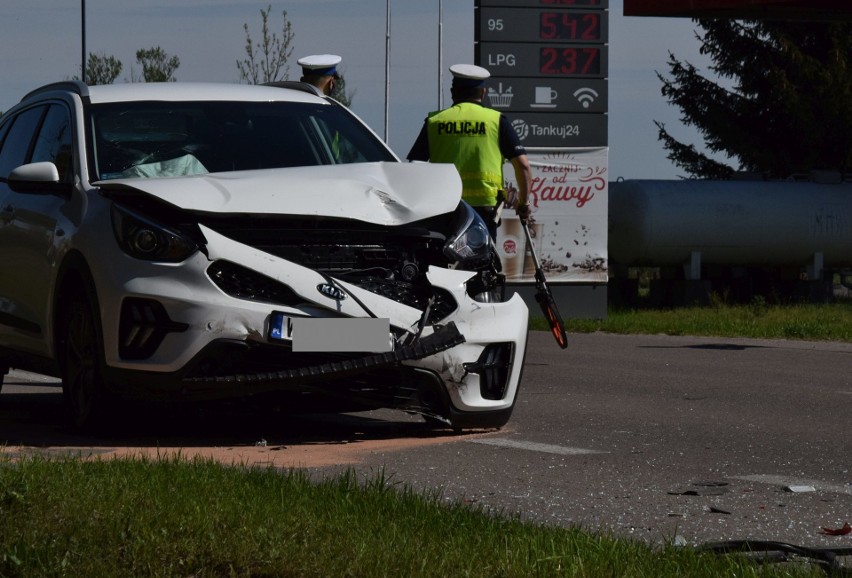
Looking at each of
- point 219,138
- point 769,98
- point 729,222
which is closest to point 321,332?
point 219,138

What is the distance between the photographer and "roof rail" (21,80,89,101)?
29.0 feet

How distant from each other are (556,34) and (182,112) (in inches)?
523

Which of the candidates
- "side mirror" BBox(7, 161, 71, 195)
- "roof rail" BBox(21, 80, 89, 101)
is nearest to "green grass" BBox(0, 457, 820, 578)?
"side mirror" BBox(7, 161, 71, 195)

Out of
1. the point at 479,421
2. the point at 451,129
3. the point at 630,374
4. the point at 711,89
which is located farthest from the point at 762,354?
the point at 711,89

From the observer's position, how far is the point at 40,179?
812cm

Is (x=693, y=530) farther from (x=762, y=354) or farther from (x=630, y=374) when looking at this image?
(x=762, y=354)

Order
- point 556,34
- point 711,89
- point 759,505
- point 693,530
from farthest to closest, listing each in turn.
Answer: point 711,89
point 556,34
point 759,505
point 693,530

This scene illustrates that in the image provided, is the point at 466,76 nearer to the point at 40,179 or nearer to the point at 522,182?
the point at 522,182

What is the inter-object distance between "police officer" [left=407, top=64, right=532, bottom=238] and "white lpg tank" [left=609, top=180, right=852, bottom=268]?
15.7 m

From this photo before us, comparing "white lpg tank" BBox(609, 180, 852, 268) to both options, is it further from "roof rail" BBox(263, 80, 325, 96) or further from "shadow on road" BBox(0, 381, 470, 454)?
"shadow on road" BBox(0, 381, 470, 454)

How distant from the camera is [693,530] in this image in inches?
212

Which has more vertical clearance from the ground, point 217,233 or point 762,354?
point 217,233

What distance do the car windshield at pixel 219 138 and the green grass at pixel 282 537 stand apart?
2.87m

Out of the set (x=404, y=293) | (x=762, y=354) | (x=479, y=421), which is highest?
(x=404, y=293)
